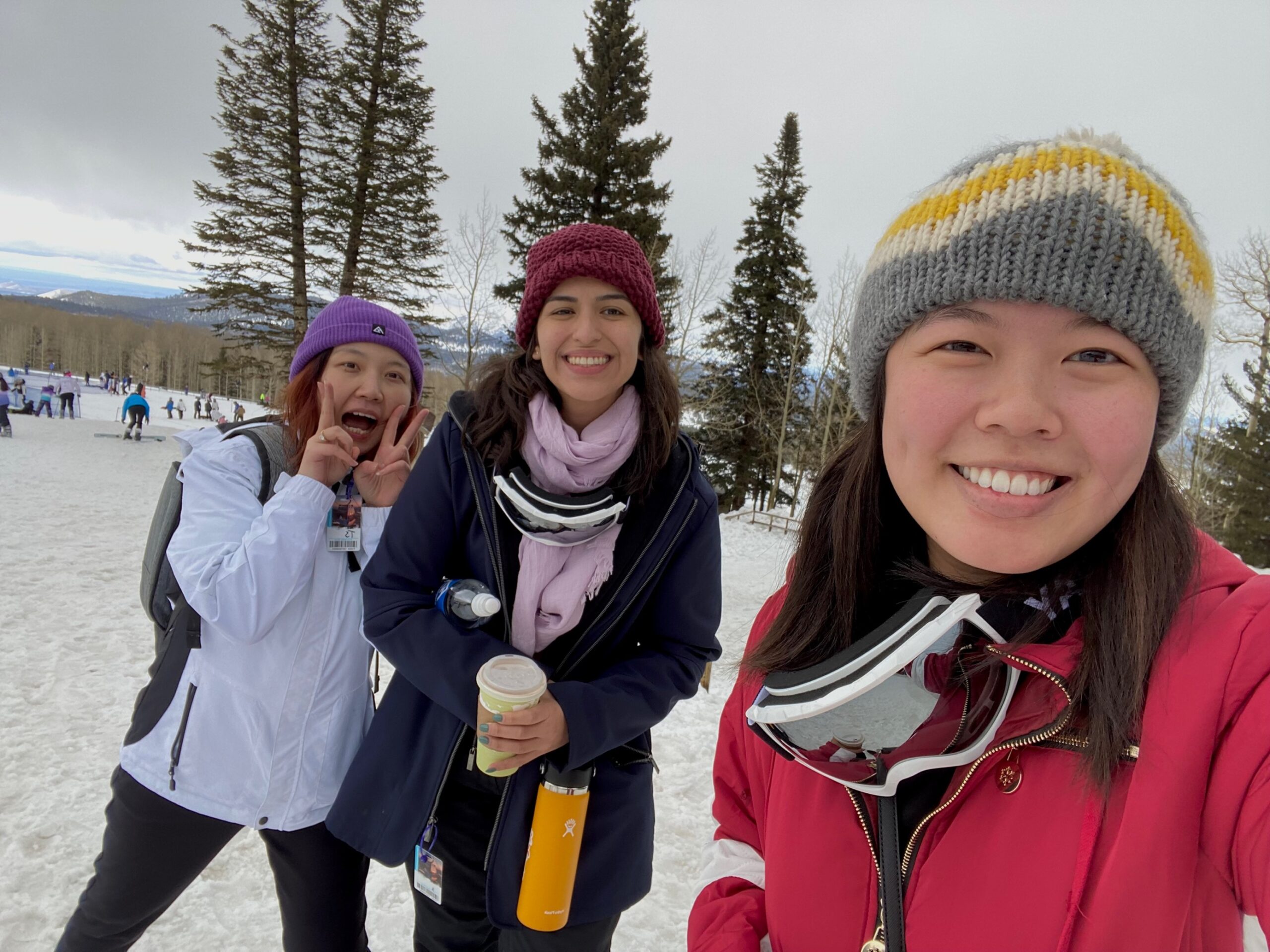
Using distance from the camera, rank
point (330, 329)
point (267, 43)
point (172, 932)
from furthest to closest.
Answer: point (267, 43) < point (172, 932) < point (330, 329)

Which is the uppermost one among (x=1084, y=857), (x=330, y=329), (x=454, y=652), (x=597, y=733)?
(x=330, y=329)

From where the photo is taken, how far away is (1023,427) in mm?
891

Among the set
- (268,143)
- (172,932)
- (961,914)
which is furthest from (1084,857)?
(268,143)

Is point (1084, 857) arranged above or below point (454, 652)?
above

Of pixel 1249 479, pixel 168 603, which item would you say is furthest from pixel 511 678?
pixel 1249 479

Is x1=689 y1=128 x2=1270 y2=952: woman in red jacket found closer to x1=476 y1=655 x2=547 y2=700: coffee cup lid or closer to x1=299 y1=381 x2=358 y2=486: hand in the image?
x1=476 y1=655 x2=547 y2=700: coffee cup lid

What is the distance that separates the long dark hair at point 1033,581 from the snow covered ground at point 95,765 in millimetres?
401

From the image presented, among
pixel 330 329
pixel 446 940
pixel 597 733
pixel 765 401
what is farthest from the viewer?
pixel 765 401

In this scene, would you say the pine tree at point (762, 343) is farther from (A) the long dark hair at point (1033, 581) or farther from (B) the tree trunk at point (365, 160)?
(A) the long dark hair at point (1033, 581)

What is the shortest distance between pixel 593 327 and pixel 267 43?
73.3 ft

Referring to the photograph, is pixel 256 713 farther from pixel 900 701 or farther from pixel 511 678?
pixel 900 701

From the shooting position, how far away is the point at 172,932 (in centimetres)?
279

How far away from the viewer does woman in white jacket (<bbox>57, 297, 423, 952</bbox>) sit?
1.90m

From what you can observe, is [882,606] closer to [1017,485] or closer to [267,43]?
[1017,485]
